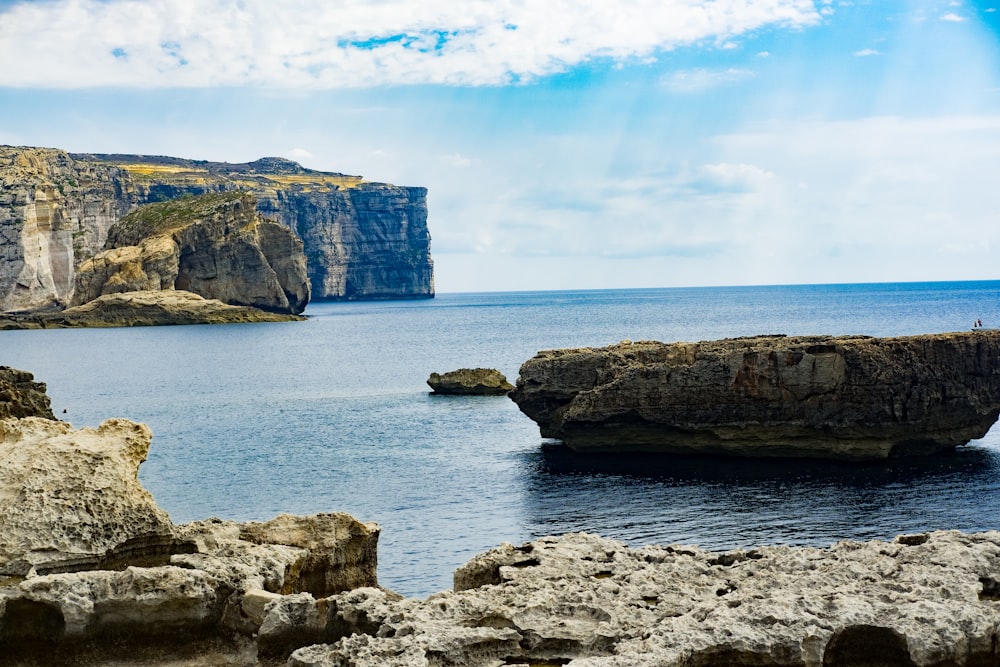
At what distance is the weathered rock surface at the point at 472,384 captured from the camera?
224 feet

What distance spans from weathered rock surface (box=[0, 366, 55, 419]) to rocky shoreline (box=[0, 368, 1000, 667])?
24166 millimetres

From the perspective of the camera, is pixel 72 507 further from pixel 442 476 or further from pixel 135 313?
pixel 135 313

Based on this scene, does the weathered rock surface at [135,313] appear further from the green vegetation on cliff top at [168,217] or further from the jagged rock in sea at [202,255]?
the green vegetation on cliff top at [168,217]

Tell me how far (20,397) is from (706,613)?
35120 mm

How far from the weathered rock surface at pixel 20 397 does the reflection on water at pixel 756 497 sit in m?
17.6

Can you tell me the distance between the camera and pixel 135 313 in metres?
164

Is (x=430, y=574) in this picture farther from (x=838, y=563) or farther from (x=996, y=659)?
(x=996, y=659)

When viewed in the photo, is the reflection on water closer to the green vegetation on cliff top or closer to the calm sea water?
the calm sea water

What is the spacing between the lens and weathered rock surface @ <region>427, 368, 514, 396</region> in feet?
224

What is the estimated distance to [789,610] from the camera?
10.7 meters

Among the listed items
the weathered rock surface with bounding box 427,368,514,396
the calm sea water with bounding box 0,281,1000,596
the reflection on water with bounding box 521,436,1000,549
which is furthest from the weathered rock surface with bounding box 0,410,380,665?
the weathered rock surface with bounding box 427,368,514,396

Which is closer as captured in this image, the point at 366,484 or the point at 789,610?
the point at 789,610

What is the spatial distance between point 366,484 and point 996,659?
30067 millimetres

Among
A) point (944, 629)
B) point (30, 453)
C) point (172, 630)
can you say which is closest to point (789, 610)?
point (944, 629)
